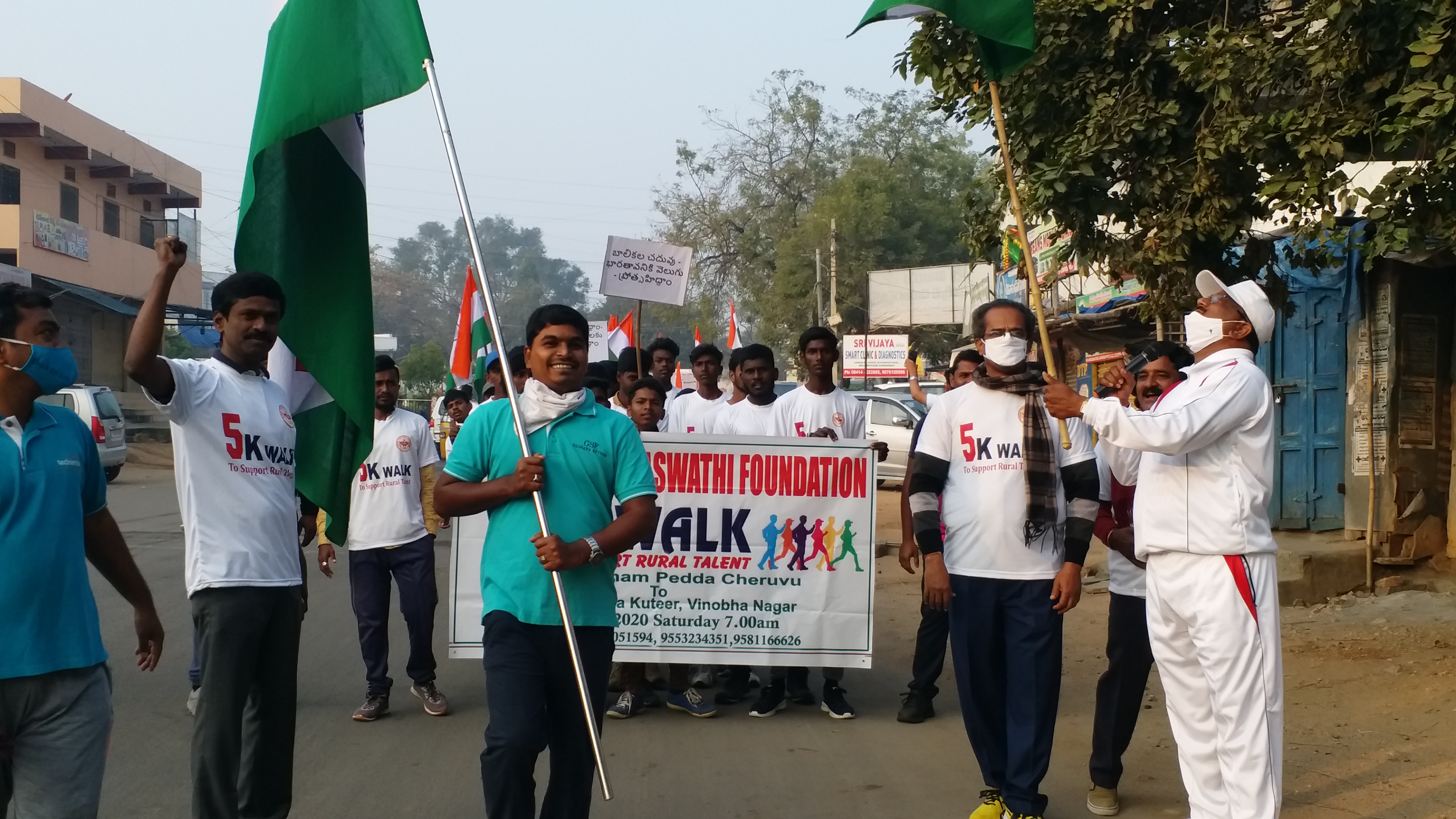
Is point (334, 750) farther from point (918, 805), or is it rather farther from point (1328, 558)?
point (1328, 558)

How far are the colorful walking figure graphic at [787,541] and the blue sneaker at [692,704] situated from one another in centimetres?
87

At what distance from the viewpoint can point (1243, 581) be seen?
447 cm

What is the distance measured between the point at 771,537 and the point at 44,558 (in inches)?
180

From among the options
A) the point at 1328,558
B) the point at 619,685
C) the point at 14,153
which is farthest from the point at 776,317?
the point at 619,685

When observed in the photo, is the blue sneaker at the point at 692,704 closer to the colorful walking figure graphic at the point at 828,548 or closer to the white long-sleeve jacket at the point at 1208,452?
the colorful walking figure graphic at the point at 828,548

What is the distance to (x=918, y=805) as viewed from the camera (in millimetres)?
5785

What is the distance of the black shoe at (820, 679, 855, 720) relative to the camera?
296 inches

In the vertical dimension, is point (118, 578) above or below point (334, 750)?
above

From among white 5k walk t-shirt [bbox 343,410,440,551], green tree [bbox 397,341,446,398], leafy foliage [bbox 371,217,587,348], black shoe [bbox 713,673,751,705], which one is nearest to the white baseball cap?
black shoe [bbox 713,673,751,705]

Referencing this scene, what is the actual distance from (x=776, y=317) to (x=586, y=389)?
41.6 metres

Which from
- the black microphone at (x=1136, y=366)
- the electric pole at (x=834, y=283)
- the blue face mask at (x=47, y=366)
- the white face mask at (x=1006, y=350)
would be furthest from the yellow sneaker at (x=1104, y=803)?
the electric pole at (x=834, y=283)

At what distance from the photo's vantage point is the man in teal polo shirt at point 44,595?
350 centimetres

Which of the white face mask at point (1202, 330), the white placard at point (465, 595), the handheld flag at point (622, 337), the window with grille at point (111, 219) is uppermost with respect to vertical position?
the window with grille at point (111, 219)

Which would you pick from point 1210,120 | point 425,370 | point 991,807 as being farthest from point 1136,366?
point 425,370
